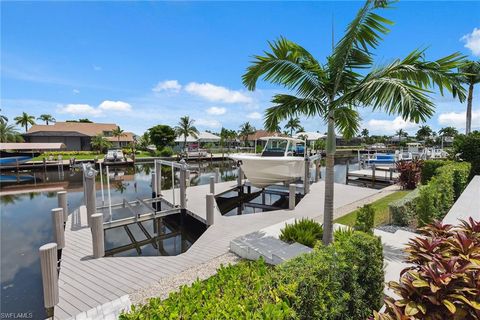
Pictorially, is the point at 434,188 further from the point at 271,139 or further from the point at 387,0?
the point at 271,139

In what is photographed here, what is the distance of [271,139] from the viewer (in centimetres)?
1480

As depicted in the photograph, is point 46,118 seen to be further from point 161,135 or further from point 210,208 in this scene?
point 210,208

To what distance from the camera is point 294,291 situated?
240 cm

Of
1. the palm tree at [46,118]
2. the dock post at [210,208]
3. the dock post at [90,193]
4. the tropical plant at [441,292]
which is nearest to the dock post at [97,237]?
the dock post at [90,193]

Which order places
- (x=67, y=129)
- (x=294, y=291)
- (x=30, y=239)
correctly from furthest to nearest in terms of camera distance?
(x=67, y=129)
(x=30, y=239)
(x=294, y=291)

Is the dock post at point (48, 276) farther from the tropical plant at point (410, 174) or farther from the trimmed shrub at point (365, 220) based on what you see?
the tropical plant at point (410, 174)

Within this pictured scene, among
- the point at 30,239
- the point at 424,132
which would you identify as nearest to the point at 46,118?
the point at 30,239

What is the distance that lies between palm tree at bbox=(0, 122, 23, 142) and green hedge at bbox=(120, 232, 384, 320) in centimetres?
5808

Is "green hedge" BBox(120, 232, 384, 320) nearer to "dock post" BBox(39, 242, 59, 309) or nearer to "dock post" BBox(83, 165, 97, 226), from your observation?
"dock post" BBox(39, 242, 59, 309)

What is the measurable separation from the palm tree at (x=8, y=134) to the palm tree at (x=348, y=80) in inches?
2223

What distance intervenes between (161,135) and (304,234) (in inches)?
1737

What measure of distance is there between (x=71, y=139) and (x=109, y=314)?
2042 inches

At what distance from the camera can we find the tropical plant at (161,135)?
46.6 meters

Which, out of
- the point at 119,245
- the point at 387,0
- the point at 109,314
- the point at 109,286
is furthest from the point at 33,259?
the point at 387,0
